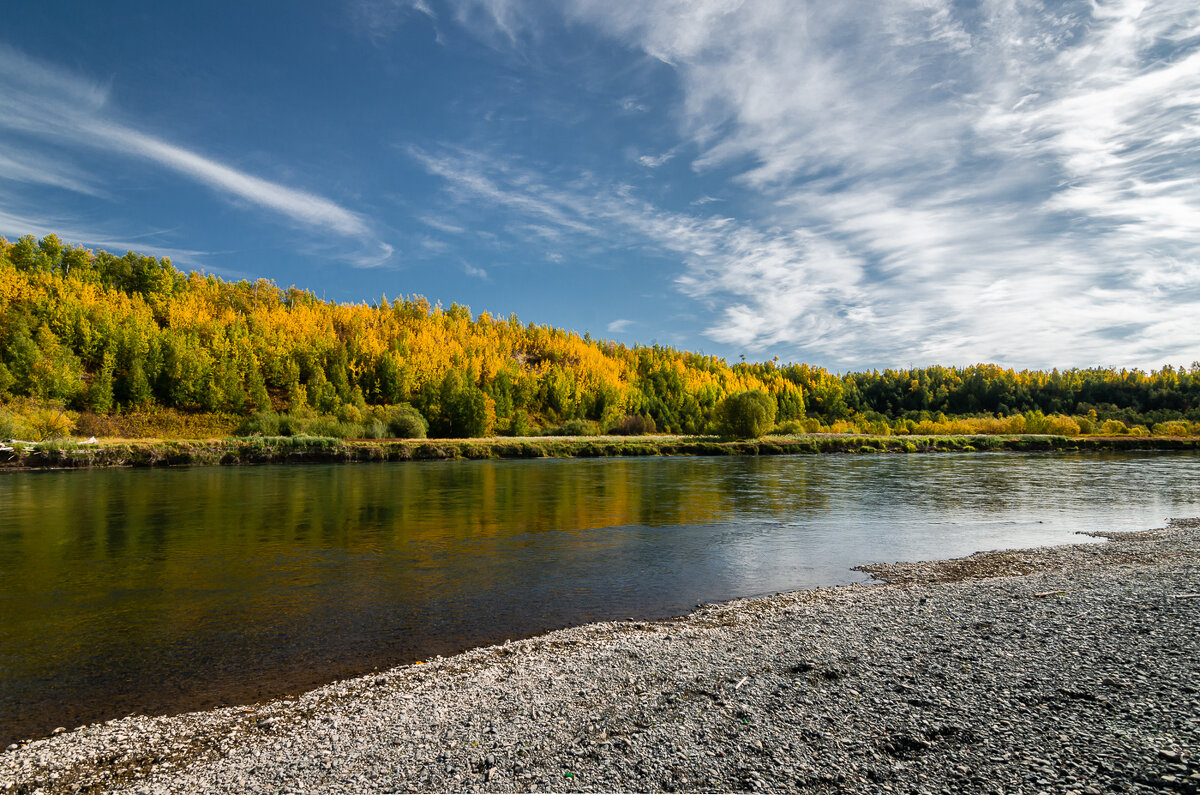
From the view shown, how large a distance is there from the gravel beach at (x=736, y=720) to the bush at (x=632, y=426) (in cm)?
10555

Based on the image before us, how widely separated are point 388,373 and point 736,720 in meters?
114

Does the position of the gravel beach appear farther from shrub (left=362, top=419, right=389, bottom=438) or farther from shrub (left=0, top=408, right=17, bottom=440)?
shrub (left=362, top=419, right=389, bottom=438)

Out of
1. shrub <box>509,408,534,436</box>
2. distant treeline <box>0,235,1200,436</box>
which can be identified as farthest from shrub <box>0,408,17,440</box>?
shrub <box>509,408,534,436</box>

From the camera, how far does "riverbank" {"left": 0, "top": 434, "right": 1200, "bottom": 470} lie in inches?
1918

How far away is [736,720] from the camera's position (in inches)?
233

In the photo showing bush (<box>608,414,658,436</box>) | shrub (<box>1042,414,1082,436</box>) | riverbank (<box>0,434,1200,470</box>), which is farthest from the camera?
bush (<box>608,414,658,436</box>)

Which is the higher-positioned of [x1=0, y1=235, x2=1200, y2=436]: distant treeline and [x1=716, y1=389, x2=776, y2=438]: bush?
[x1=0, y1=235, x2=1200, y2=436]: distant treeline

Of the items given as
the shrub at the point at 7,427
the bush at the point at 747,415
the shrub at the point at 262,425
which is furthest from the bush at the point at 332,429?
the bush at the point at 747,415

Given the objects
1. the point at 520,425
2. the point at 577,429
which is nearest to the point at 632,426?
the point at 577,429

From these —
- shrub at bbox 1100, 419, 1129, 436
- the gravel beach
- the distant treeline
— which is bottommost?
the gravel beach

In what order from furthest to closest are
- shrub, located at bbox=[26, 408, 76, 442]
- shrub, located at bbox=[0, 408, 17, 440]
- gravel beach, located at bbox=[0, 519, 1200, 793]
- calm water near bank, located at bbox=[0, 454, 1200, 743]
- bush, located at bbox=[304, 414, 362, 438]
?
bush, located at bbox=[304, 414, 362, 438] → shrub, located at bbox=[26, 408, 76, 442] → shrub, located at bbox=[0, 408, 17, 440] → calm water near bank, located at bbox=[0, 454, 1200, 743] → gravel beach, located at bbox=[0, 519, 1200, 793]

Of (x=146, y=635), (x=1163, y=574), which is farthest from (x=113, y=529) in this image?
(x=1163, y=574)

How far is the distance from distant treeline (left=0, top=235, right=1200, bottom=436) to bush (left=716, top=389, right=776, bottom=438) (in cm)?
215

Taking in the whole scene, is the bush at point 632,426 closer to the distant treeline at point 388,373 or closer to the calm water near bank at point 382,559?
the distant treeline at point 388,373
